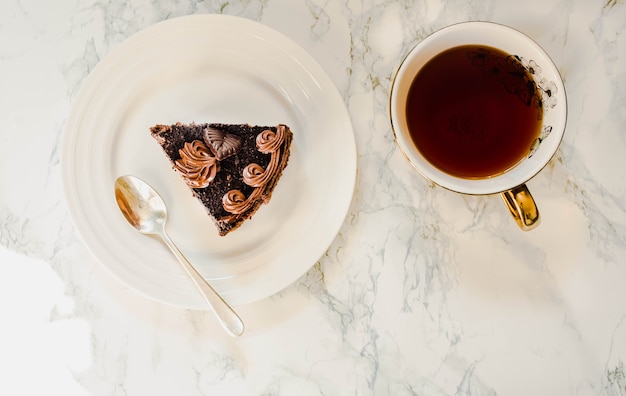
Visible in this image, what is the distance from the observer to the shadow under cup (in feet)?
4.19

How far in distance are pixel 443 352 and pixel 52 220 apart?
3.63ft

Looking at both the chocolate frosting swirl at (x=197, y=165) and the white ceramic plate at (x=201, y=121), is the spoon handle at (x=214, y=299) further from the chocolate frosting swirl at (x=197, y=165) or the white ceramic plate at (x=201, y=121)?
the chocolate frosting swirl at (x=197, y=165)

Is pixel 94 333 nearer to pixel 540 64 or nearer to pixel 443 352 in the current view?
pixel 443 352

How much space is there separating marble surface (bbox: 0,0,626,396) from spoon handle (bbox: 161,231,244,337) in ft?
0.33

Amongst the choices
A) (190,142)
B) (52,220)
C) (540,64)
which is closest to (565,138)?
(540,64)

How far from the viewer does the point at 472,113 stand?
1381 millimetres

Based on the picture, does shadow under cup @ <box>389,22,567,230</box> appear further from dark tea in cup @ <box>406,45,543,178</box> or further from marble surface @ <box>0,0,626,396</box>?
marble surface @ <box>0,0,626,396</box>

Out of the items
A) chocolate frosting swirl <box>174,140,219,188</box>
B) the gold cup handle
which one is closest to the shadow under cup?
the gold cup handle

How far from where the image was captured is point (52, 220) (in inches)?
59.5

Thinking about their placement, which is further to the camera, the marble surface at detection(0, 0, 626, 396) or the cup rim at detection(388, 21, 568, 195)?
the marble surface at detection(0, 0, 626, 396)

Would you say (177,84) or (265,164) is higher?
(177,84)

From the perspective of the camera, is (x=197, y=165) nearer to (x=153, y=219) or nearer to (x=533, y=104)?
(x=153, y=219)

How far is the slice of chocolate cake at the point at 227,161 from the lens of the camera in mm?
1381

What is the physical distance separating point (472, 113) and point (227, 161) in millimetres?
614
